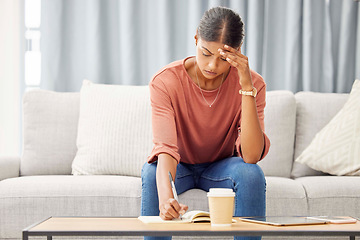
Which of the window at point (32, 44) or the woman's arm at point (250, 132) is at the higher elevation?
the window at point (32, 44)

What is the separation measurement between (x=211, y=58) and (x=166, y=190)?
0.48 meters

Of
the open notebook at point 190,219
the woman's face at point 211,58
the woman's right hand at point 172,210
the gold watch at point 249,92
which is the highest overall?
the woman's face at point 211,58

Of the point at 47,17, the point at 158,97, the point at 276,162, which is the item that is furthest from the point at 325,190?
the point at 47,17

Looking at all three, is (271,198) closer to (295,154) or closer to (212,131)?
(212,131)

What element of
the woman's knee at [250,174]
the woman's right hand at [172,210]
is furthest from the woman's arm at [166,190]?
the woman's knee at [250,174]

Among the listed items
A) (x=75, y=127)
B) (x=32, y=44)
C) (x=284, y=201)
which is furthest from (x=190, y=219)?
(x=32, y=44)

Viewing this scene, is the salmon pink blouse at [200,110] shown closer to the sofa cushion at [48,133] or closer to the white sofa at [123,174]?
the white sofa at [123,174]

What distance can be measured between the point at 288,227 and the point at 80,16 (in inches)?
85.5

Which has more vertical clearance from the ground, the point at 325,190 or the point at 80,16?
the point at 80,16

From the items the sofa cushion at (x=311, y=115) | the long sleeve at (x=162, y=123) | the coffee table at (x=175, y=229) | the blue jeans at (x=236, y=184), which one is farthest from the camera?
the sofa cushion at (x=311, y=115)

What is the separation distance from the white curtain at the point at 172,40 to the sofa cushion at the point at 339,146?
504 millimetres

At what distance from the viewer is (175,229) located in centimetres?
120

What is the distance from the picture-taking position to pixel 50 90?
2990 mm

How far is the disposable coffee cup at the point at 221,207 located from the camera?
1277mm
